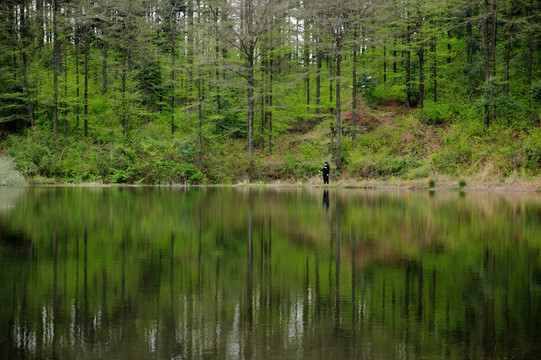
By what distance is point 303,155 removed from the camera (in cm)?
4112

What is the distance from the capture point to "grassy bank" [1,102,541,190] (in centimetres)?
3322

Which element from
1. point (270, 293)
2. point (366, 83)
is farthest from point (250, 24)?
point (270, 293)

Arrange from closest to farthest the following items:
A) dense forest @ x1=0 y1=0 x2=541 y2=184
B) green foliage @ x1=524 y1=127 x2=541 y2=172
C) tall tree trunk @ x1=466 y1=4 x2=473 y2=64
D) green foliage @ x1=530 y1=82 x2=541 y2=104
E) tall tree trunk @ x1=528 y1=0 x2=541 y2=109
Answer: green foliage @ x1=524 y1=127 x2=541 y2=172 → green foliage @ x1=530 y1=82 x2=541 y2=104 → dense forest @ x1=0 y1=0 x2=541 y2=184 → tall tree trunk @ x1=528 y1=0 x2=541 y2=109 → tall tree trunk @ x1=466 y1=4 x2=473 y2=64

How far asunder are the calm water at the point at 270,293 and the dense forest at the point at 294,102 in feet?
78.9

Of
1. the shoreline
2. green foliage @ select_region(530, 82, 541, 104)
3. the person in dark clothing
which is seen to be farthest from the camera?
green foliage @ select_region(530, 82, 541, 104)

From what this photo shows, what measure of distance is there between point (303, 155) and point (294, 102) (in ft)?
43.5

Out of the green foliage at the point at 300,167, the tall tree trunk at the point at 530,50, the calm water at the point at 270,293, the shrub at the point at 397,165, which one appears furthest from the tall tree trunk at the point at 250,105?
the calm water at the point at 270,293

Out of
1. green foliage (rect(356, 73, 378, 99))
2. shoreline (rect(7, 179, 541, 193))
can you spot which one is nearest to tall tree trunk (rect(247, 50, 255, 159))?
shoreline (rect(7, 179, 541, 193))

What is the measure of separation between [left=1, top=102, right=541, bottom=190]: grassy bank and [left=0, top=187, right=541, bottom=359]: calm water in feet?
75.9

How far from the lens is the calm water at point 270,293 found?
414cm

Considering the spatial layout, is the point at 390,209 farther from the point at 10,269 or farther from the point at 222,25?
the point at 222,25

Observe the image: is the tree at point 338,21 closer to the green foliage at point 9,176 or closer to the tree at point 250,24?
the tree at point 250,24

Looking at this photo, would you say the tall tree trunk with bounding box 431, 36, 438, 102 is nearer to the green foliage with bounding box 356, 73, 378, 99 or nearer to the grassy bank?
the grassy bank

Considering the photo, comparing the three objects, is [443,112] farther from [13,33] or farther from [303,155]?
[13,33]
